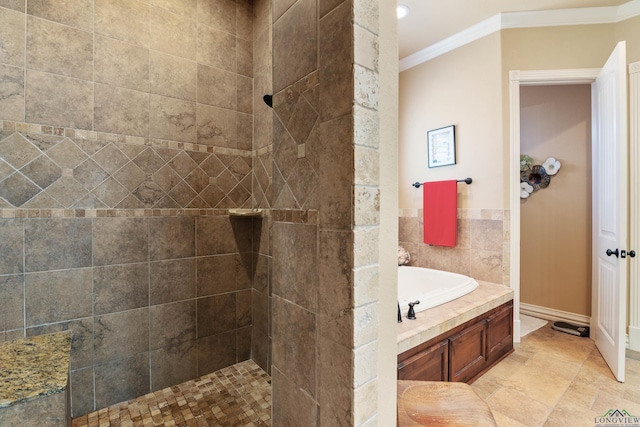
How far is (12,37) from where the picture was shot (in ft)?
5.29

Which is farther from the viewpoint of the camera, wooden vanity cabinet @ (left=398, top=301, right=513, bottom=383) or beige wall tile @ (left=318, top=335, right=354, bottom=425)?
wooden vanity cabinet @ (left=398, top=301, right=513, bottom=383)

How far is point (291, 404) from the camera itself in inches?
37.4

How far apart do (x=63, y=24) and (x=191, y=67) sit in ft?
2.30

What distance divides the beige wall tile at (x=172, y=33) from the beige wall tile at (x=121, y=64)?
0.13m

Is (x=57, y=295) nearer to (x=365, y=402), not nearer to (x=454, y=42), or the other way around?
(x=365, y=402)

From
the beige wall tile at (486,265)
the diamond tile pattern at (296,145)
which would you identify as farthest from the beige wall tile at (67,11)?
the beige wall tile at (486,265)

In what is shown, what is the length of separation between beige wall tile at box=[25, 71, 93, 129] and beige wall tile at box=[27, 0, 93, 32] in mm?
324

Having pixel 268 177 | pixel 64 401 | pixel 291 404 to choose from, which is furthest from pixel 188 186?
pixel 291 404

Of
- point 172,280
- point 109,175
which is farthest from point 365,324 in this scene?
point 109,175

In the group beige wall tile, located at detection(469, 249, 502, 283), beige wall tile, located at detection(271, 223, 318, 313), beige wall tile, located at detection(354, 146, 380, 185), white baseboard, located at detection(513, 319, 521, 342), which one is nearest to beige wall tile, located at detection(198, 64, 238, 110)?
beige wall tile, located at detection(271, 223, 318, 313)

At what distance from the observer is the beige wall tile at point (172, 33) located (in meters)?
2.01

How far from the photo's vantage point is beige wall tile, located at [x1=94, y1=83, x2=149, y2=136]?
6.02ft

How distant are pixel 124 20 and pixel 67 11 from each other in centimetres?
28

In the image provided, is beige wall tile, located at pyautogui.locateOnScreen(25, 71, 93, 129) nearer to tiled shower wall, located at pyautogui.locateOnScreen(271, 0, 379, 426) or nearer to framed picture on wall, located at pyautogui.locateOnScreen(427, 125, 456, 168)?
tiled shower wall, located at pyautogui.locateOnScreen(271, 0, 379, 426)
